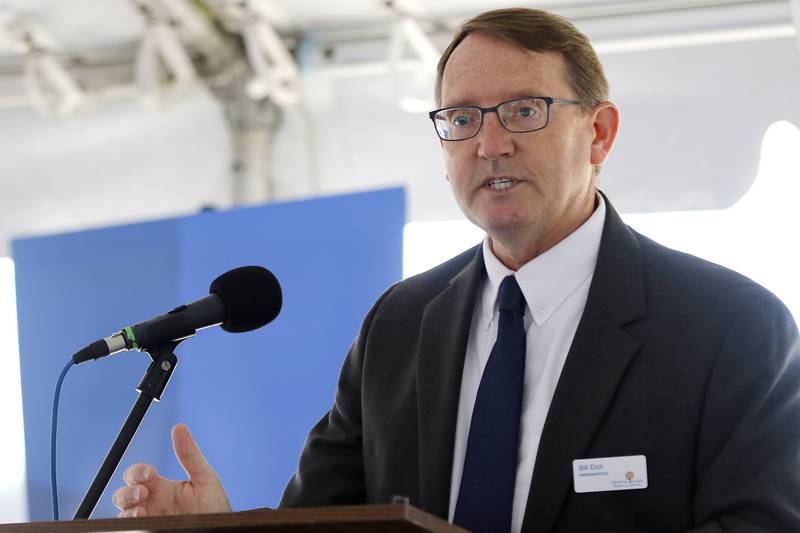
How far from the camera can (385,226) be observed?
3486mm

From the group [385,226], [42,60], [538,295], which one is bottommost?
[538,295]

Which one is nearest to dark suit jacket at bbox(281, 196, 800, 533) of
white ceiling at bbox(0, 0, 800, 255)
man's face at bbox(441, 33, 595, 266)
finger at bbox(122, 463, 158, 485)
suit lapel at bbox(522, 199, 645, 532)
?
suit lapel at bbox(522, 199, 645, 532)

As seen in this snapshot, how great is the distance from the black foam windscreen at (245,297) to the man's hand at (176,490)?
0.20 metres

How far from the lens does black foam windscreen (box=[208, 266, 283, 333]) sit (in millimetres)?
1889

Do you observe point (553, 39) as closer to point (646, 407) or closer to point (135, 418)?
point (646, 407)

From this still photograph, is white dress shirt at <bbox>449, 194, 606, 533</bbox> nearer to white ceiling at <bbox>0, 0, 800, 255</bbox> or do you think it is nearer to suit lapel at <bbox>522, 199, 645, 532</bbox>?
suit lapel at <bbox>522, 199, 645, 532</bbox>

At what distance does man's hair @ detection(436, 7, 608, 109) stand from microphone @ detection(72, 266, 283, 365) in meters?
0.65

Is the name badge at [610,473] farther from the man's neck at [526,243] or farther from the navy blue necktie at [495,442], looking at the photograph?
the man's neck at [526,243]

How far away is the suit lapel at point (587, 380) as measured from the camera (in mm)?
1756

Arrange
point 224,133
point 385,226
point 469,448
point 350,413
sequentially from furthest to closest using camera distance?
point 224,133 < point 385,226 < point 350,413 < point 469,448

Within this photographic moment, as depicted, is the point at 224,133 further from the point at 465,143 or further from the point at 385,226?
the point at 465,143

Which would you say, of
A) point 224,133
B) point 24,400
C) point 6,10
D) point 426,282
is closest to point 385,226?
point 426,282

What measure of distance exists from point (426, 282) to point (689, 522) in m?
0.76

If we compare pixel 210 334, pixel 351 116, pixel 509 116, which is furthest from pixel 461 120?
pixel 351 116
